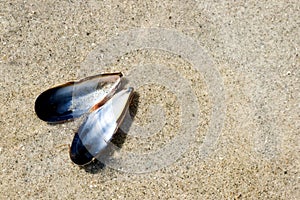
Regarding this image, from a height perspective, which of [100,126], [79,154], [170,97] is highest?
[170,97]

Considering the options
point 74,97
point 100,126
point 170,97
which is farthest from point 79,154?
point 170,97

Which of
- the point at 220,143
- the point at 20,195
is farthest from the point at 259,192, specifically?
the point at 20,195

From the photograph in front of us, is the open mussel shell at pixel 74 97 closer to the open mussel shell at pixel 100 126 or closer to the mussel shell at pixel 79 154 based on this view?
the open mussel shell at pixel 100 126

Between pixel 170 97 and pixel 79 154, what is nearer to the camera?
pixel 79 154

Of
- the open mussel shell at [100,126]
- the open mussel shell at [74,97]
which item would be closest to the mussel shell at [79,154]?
the open mussel shell at [100,126]

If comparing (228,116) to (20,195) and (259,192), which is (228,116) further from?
(20,195)

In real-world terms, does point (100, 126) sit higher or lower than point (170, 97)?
lower

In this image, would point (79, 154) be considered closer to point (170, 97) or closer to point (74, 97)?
point (74, 97)
